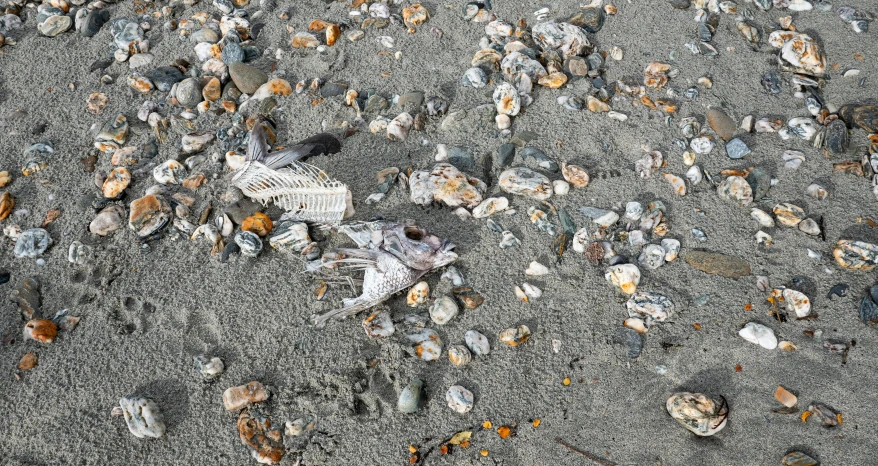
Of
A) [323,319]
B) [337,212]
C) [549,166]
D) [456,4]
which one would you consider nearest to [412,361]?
[323,319]

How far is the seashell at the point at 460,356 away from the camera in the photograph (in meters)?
2.53

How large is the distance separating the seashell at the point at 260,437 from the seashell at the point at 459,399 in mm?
729

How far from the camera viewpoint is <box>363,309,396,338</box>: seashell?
2.61m

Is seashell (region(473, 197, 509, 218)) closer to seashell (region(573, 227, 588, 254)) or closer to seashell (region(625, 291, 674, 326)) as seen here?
seashell (region(573, 227, 588, 254))

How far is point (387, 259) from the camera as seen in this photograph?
8.87 feet

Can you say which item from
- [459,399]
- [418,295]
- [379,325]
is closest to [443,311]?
[418,295]

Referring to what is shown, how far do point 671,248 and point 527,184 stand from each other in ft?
2.59

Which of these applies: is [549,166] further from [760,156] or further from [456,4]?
[456,4]

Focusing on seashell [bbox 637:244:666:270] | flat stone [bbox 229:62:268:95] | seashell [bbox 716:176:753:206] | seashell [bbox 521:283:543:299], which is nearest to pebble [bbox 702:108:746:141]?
seashell [bbox 716:176:753:206]

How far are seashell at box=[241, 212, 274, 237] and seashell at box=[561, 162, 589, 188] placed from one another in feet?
5.31

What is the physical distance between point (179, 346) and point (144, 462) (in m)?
0.52

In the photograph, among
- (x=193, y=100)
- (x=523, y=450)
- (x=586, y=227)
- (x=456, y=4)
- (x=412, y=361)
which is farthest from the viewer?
(x=456, y=4)

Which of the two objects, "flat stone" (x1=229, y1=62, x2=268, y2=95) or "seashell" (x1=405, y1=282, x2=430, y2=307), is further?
"flat stone" (x1=229, y1=62, x2=268, y2=95)

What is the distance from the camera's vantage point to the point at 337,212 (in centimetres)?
299
